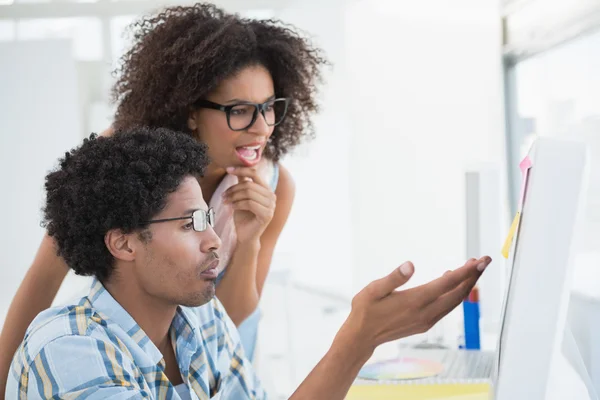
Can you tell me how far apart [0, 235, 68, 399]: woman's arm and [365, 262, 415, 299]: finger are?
0.70 meters

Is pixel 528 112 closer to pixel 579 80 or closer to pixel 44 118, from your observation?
pixel 579 80

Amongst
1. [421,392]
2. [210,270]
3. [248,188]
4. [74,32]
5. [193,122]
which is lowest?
[421,392]

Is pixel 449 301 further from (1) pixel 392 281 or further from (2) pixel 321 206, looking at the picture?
(2) pixel 321 206

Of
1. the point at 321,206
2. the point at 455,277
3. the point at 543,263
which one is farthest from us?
the point at 321,206

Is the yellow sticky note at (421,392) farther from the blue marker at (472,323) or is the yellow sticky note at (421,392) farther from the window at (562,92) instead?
the window at (562,92)

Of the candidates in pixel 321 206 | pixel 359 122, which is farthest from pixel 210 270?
pixel 321 206

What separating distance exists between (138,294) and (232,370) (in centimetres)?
24

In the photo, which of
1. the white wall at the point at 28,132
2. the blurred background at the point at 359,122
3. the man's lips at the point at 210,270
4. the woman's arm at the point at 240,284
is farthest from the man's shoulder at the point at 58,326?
the white wall at the point at 28,132

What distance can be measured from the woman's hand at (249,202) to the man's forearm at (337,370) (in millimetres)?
627

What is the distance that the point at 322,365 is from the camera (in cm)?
91

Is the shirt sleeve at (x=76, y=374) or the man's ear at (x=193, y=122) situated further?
the man's ear at (x=193, y=122)

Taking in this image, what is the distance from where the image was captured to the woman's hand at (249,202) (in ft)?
4.93

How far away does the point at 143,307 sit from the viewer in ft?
3.39

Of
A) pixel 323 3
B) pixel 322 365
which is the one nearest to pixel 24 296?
pixel 322 365
